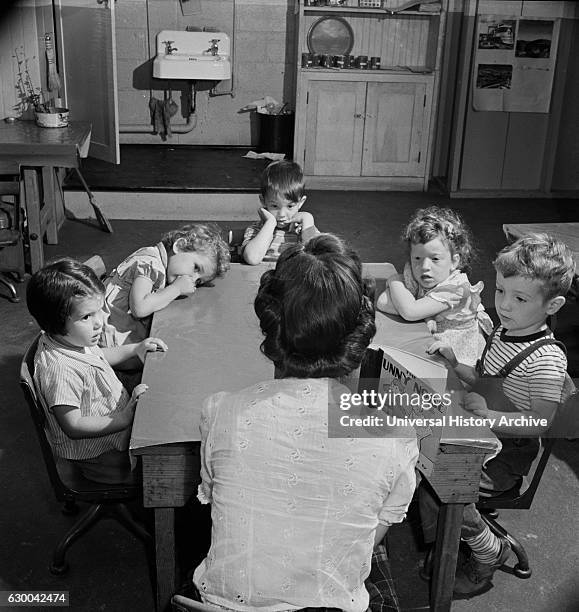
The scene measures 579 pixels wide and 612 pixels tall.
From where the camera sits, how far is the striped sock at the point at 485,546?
249cm

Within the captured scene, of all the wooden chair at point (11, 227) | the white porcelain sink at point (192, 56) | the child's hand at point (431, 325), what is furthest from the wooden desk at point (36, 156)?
the child's hand at point (431, 325)

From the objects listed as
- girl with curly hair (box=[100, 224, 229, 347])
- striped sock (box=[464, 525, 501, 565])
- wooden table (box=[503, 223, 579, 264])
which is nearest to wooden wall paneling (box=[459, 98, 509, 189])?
wooden table (box=[503, 223, 579, 264])

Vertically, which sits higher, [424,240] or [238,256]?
[424,240]

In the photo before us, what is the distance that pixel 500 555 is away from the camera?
101 inches

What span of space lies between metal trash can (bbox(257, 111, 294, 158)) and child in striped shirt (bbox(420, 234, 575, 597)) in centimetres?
512

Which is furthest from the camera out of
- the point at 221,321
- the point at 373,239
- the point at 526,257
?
the point at 373,239

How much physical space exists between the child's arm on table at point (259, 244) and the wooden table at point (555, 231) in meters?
0.96

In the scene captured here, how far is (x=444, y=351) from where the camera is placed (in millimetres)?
2473

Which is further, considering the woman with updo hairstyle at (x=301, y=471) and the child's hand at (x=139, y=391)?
the child's hand at (x=139, y=391)

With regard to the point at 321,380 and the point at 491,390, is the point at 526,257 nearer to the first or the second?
the point at 491,390

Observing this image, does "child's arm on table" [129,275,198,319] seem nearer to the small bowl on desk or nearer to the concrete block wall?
the small bowl on desk

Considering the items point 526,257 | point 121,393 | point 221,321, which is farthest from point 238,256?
point 526,257

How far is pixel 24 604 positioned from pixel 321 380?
1385 mm

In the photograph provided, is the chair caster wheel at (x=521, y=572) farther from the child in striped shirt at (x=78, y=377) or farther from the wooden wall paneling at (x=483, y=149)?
the wooden wall paneling at (x=483, y=149)
